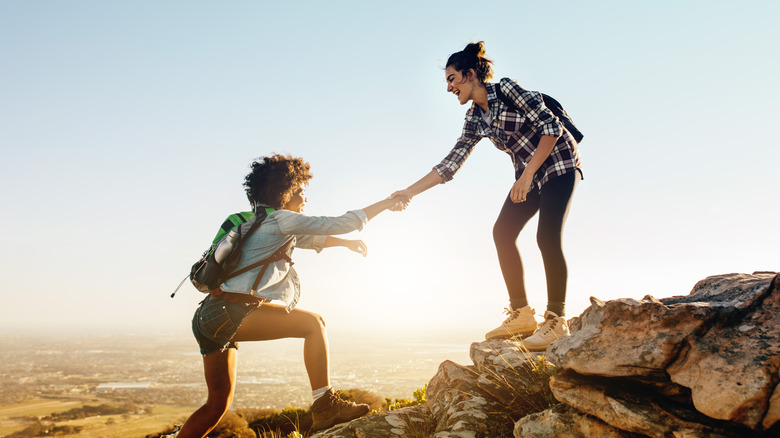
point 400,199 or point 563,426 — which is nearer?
point 563,426

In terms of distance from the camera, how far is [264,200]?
4.63m

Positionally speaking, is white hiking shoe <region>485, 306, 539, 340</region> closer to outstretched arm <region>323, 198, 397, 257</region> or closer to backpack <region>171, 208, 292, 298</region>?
outstretched arm <region>323, 198, 397, 257</region>

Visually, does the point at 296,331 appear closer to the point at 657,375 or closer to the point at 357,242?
the point at 357,242

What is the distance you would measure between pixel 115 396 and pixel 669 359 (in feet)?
377

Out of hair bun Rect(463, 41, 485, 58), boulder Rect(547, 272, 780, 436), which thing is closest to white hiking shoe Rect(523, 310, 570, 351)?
boulder Rect(547, 272, 780, 436)

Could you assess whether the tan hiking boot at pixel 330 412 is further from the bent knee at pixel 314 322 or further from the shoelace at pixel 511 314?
the shoelace at pixel 511 314

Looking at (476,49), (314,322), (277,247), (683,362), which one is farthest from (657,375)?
(476,49)

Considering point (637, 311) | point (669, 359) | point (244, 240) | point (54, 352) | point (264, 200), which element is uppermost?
point (264, 200)

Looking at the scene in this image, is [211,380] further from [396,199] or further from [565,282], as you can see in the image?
[565,282]

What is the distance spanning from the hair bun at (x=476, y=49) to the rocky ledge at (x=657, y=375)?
3121 millimetres

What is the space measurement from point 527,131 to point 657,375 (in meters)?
2.82

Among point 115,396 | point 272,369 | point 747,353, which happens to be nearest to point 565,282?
point 747,353

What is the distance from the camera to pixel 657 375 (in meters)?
2.72

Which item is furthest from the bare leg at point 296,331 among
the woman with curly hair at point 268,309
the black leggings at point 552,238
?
the black leggings at point 552,238
